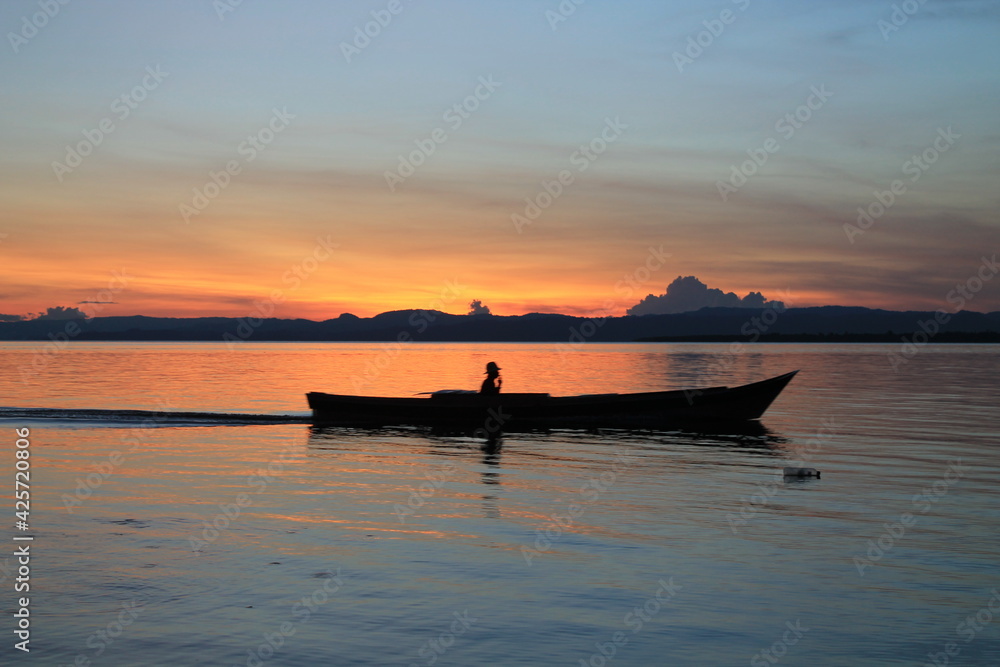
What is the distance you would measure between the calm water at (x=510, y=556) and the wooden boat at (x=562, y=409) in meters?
7.05

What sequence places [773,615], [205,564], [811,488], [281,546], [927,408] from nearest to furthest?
[773,615] → [205,564] → [281,546] → [811,488] → [927,408]

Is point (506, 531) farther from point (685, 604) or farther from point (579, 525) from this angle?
point (685, 604)

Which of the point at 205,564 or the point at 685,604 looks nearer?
the point at 685,604

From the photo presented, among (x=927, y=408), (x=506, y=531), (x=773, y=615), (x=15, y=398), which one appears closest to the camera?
(x=773, y=615)

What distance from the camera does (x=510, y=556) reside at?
14836 millimetres

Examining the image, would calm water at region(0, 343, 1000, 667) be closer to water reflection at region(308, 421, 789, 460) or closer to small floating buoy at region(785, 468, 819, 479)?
small floating buoy at region(785, 468, 819, 479)

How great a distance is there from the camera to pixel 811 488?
865 inches

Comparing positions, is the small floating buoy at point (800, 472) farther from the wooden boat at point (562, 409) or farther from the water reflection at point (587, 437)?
the wooden boat at point (562, 409)

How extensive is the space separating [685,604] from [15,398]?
5292 cm

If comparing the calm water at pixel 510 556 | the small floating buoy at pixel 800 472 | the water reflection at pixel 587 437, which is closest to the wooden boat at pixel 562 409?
the water reflection at pixel 587 437

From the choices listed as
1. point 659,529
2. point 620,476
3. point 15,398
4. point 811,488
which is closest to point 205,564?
point 659,529

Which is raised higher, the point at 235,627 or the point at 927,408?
the point at 927,408

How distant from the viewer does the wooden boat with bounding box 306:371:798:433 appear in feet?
124

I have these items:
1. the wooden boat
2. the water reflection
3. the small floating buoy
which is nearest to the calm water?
the small floating buoy
